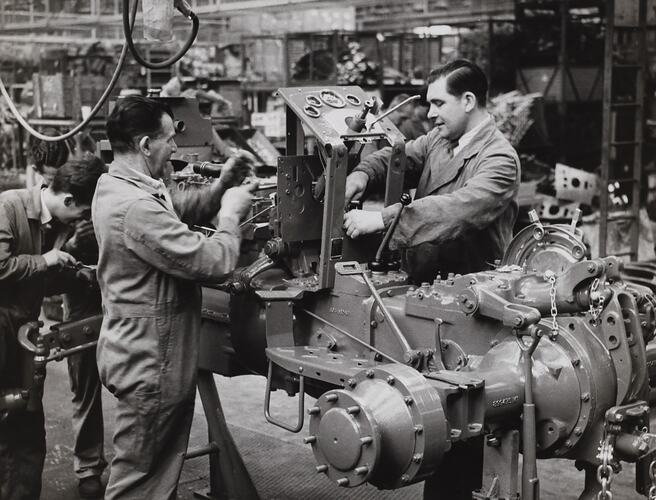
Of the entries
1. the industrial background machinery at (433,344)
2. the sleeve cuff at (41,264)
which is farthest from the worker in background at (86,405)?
the industrial background machinery at (433,344)

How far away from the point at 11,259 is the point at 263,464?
1581 millimetres

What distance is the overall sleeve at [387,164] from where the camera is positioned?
330cm

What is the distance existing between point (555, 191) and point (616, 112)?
710 mm

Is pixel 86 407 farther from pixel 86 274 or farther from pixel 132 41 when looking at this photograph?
pixel 132 41

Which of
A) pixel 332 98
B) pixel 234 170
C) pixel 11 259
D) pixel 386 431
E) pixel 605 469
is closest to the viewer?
pixel 386 431

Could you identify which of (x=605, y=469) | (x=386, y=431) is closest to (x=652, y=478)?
(x=605, y=469)

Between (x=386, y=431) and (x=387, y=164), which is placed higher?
(x=387, y=164)

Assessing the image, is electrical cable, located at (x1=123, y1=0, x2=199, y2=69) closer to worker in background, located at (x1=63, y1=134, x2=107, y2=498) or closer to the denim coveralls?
the denim coveralls

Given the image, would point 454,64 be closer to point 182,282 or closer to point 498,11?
point 182,282

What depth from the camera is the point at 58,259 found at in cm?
348

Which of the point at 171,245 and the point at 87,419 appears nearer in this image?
the point at 171,245

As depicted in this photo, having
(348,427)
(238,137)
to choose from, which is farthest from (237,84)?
(348,427)

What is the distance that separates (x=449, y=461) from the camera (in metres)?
3.08

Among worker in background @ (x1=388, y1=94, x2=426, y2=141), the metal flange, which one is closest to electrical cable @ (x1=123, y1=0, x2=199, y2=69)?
the metal flange
